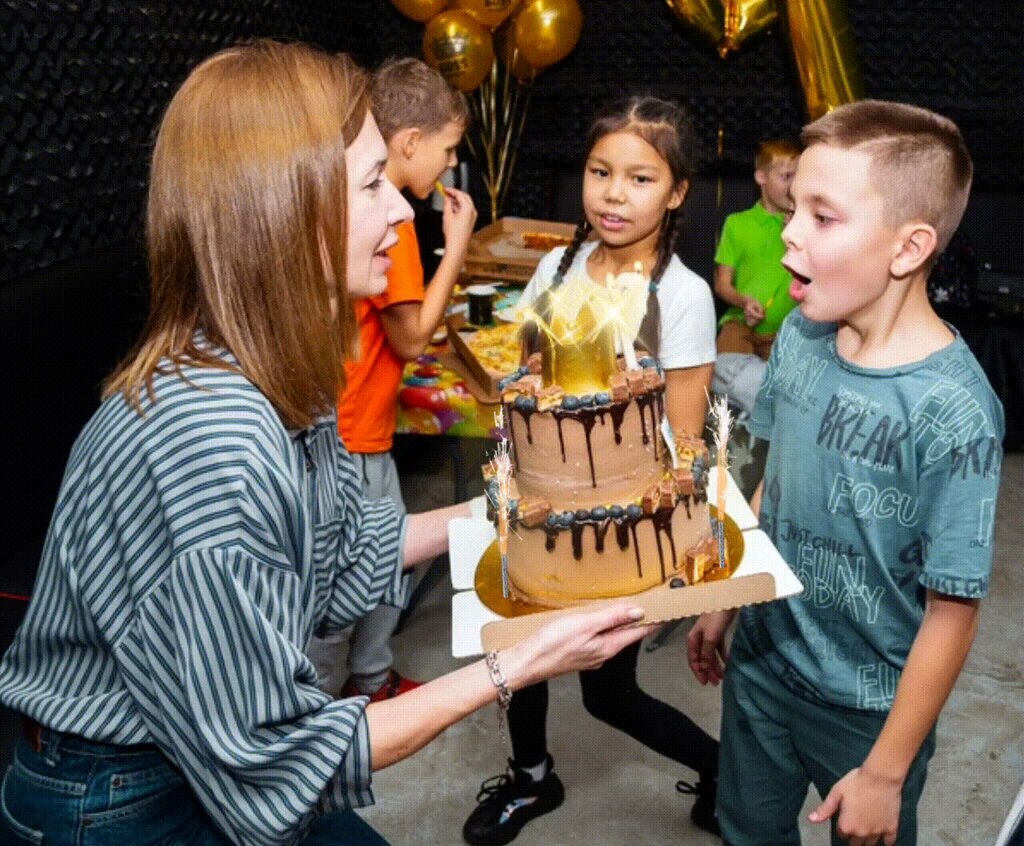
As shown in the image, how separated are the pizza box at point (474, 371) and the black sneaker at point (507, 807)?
1.04 metres

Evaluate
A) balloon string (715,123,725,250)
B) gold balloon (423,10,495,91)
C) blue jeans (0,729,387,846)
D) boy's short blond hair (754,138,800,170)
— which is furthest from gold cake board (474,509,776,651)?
balloon string (715,123,725,250)

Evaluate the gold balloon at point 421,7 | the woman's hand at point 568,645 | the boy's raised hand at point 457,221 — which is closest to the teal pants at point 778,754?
the woman's hand at point 568,645

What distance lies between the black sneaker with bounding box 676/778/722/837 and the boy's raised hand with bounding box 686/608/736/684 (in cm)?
61

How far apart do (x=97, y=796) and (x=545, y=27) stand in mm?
4770

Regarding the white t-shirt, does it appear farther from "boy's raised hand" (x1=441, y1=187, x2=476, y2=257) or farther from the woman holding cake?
the woman holding cake

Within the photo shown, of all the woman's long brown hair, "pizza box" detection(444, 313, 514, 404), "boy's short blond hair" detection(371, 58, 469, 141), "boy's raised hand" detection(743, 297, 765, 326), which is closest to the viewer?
the woman's long brown hair

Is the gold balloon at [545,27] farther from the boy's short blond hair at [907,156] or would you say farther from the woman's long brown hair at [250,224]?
the woman's long brown hair at [250,224]

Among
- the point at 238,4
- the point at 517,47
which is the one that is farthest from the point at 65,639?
the point at 517,47

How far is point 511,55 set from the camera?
552 centimetres

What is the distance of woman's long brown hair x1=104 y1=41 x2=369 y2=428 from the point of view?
52.9 inches

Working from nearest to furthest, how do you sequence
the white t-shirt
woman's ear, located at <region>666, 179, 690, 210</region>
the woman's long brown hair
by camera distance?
1. the woman's long brown hair
2. the white t-shirt
3. woman's ear, located at <region>666, 179, 690, 210</region>

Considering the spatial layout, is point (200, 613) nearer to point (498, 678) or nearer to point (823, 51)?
point (498, 678)

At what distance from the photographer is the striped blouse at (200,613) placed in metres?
1.22

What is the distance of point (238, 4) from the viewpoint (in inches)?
181
